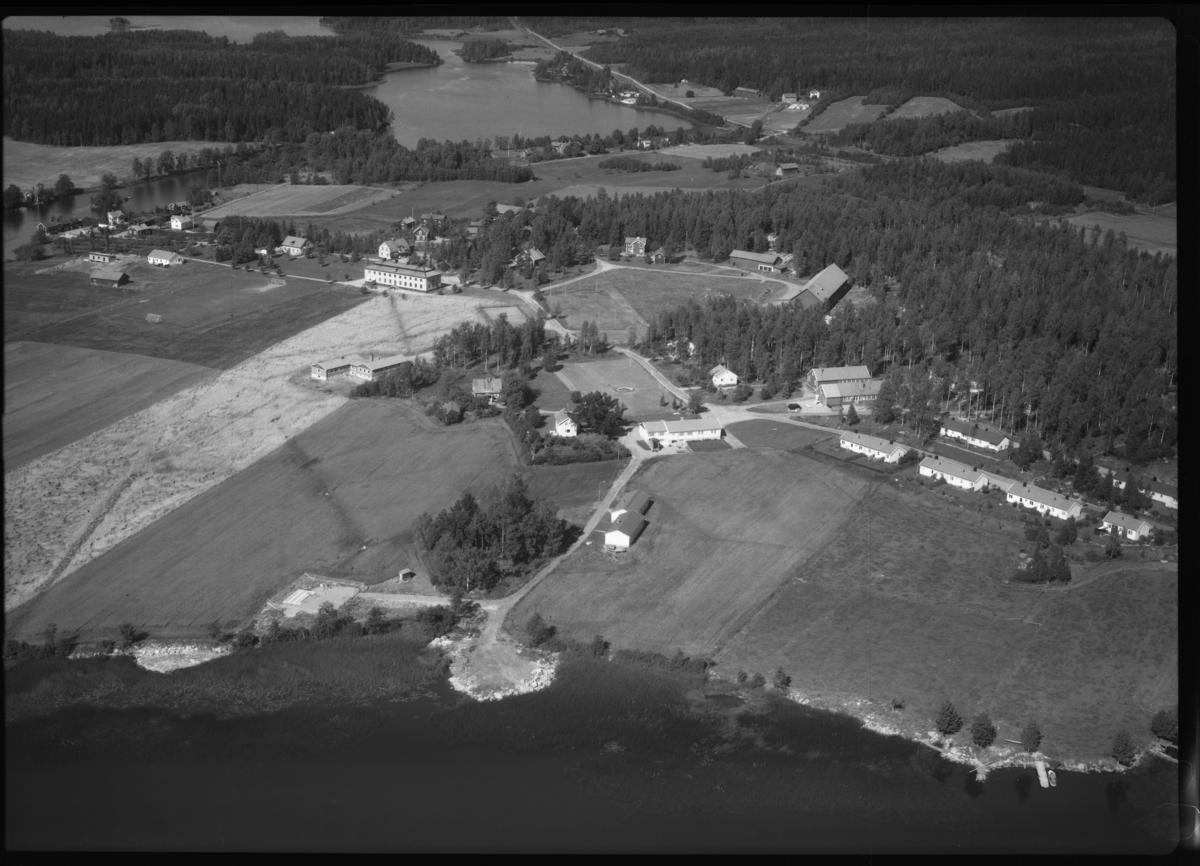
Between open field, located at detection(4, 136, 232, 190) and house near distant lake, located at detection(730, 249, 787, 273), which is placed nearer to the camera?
house near distant lake, located at detection(730, 249, 787, 273)

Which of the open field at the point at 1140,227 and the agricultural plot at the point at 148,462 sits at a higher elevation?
the open field at the point at 1140,227

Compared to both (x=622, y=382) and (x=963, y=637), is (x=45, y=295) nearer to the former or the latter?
(x=622, y=382)

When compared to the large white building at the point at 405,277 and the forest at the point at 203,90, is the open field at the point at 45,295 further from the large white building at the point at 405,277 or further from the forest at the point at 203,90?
the large white building at the point at 405,277

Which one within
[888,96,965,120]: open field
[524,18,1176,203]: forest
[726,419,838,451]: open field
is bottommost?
[726,419,838,451]: open field

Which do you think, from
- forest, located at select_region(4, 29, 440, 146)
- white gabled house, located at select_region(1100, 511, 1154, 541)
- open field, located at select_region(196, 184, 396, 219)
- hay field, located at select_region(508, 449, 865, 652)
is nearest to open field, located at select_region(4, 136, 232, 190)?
forest, located at select_region(4, 29, 440, 146)

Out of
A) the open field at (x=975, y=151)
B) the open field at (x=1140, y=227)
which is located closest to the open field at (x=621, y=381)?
the open field at (x=1140, y=227)

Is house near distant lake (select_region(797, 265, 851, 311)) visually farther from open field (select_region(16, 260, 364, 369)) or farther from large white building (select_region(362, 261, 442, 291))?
open field (select_region(16, 260, 364, 369))
